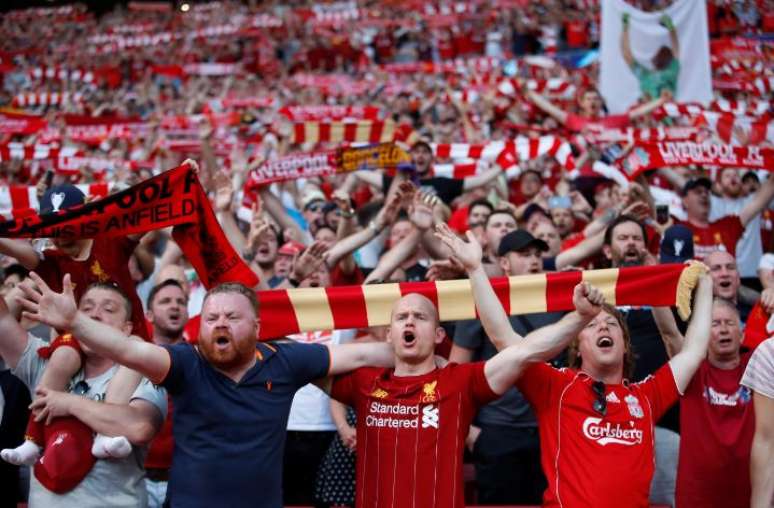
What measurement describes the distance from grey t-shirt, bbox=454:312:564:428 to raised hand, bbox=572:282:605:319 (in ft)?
4.52

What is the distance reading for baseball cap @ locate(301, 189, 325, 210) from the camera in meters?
9.02

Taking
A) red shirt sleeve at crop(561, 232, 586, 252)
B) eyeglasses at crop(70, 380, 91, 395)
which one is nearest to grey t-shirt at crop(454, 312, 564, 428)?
red shirt sleeve at crop(561, 232, 586, 252)

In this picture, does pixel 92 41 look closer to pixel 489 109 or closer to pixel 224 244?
pixel 489 109

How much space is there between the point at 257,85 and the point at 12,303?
16243 millimetres

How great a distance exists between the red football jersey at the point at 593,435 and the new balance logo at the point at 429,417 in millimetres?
454

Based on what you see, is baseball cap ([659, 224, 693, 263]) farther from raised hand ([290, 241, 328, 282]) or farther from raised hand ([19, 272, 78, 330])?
raised hand ([19, 272, 78, 330])

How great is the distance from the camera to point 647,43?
13.9 m

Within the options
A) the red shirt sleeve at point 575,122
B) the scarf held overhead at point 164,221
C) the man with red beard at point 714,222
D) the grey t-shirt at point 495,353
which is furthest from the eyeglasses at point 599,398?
the red shirt sleeve at point 575,122

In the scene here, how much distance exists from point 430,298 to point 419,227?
3.84ft

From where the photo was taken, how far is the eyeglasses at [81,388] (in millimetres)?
4605

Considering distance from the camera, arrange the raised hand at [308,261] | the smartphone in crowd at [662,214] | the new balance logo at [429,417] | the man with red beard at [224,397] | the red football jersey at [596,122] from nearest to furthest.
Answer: the man with red beard at [224,397] → the new balance logo at [429,417] → the raised hand at [308,261] → the smartphone in crowd at [662,214] → the red football jersey at [596,122]

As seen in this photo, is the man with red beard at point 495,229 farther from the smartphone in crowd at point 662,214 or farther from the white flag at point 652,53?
the white flag at point 652,53

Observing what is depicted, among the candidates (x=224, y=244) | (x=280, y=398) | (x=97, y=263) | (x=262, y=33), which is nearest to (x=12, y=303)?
(x=97, y=263)

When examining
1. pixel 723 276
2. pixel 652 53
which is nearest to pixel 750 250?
pixel 723 276
